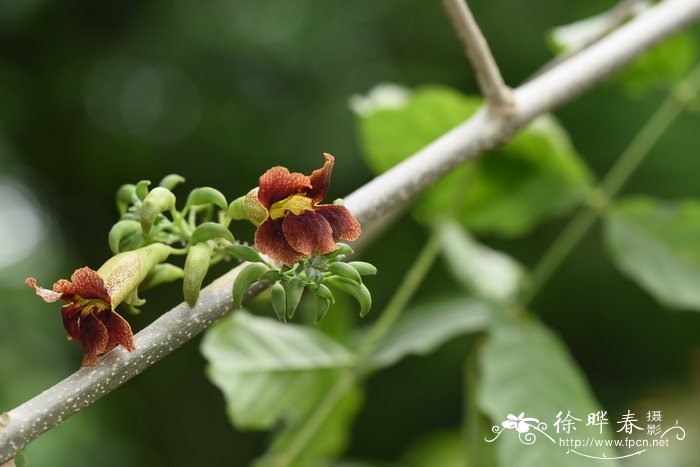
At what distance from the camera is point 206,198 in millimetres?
756

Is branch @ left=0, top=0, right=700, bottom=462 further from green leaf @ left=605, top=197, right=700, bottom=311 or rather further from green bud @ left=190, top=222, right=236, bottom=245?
green leaf @ left=605, top=197, right=700, bottom=311

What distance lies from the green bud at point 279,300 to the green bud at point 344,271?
5 cm

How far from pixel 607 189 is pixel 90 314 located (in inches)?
40.2

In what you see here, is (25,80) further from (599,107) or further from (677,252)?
(677,252)

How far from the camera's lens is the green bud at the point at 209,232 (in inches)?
28.3

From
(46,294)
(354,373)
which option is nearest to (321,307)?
(46,294)

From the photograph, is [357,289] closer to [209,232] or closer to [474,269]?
[209,232]

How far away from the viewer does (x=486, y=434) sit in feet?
4.03

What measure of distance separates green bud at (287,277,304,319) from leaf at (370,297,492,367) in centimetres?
60

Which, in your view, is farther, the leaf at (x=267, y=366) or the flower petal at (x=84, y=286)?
the leaf at (x=267, y=366)

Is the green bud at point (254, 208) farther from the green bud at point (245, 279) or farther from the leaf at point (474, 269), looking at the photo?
the leaf at point (474, 269)

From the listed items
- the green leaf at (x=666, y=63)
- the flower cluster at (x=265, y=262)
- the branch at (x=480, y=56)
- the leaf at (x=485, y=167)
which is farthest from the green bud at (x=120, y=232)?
the green leaf at (x=666, y=63)

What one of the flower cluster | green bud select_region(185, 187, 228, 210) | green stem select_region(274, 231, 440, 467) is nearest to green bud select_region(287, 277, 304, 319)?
the flower cluster

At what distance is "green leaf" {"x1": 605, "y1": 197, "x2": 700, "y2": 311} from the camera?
1334 mm
